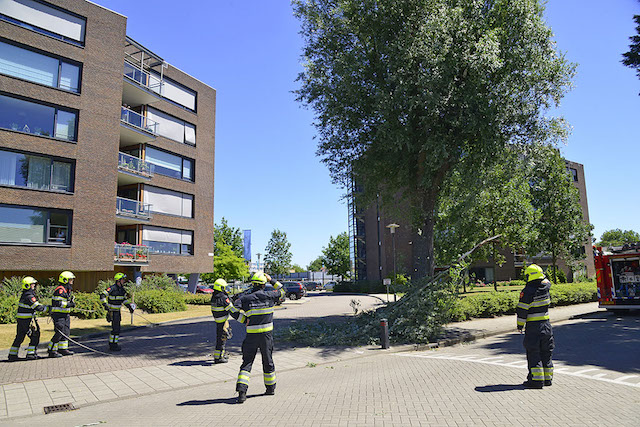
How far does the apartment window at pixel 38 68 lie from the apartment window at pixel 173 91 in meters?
6.17

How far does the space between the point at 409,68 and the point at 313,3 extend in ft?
15.1

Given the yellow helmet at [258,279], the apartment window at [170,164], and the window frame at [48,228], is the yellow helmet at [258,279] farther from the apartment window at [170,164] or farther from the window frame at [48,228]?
the apartment window at [170,164]

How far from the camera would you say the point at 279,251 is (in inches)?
2736

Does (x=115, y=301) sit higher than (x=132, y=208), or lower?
lower

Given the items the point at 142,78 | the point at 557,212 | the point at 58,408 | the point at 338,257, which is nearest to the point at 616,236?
the point at 338,257

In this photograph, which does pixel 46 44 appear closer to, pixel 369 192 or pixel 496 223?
pixel 369 192

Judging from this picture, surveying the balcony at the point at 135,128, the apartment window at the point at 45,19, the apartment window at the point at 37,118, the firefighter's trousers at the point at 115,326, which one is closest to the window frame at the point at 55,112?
the apartment window at the point at 37,118

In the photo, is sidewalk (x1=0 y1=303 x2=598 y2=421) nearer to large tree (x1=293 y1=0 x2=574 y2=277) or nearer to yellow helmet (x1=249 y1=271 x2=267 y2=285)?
yellow helmet (x1=249 y1=271 x2=267 y2=285)

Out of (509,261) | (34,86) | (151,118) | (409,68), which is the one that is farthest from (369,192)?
(509,261)

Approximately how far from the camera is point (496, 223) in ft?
87.3

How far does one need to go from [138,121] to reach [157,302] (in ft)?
37.2

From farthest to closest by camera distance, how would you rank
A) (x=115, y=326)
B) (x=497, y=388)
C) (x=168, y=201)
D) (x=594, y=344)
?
(x=168, y=201)
(x=115, y=326)
(x=594, y=344)
(x=497, y=388)

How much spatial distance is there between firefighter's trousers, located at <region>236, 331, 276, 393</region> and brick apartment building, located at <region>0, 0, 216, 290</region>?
17.3 metres

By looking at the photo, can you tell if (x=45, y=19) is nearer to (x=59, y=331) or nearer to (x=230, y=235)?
(x=59, y=331)
